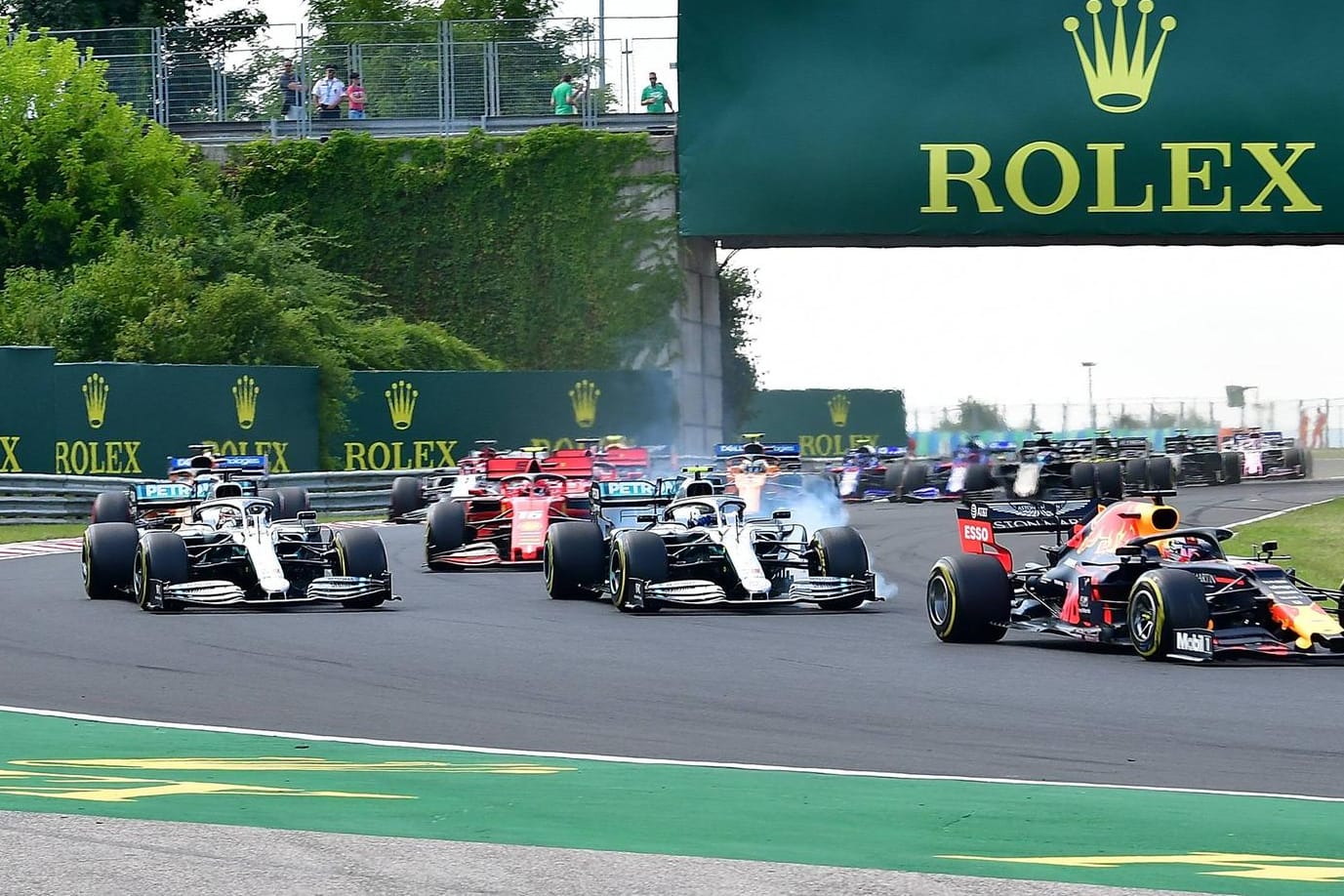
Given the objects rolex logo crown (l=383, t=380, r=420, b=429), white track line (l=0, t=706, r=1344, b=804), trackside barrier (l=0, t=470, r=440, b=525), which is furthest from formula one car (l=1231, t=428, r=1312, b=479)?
white track line (l=0, t=706, r=1344, b=804)

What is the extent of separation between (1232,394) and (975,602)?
54353 mm

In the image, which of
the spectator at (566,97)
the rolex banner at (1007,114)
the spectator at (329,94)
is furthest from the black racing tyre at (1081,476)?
the spectator at (329,94)

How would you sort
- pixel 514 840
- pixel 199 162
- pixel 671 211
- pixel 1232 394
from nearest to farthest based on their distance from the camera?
pixel 514 840 < pixel 671 211 < pixel 199 162 < pixel 1232 394

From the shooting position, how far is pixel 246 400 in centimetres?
3403

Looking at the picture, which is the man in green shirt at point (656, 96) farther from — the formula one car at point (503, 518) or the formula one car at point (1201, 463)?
the formula one car at point (503, 518)

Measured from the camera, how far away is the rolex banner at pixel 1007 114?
1348 inches

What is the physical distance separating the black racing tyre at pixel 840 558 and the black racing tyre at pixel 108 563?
606 cm

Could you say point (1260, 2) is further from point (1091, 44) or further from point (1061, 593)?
point (1061, 593)

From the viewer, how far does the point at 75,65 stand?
43188 millimetres

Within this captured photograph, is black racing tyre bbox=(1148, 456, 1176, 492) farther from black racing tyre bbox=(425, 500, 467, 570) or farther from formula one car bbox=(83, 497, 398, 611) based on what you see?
formula one car bbox=(83, 497, 398, 611)

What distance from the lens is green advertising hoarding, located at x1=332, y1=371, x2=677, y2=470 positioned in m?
36.2

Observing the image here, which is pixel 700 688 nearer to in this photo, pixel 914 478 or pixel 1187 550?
pixel 1187 550

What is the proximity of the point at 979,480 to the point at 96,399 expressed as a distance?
1534cm

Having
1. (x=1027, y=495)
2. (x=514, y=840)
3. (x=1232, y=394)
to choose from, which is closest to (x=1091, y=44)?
(x=1027, y=495)
